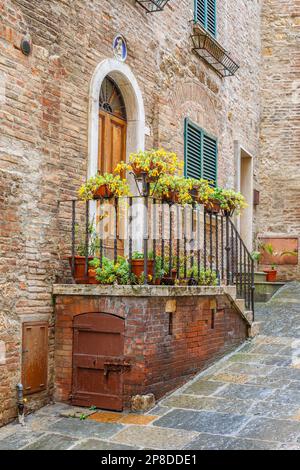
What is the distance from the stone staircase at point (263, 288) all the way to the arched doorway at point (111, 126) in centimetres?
468

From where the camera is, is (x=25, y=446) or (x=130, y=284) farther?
(x=130, y=284)

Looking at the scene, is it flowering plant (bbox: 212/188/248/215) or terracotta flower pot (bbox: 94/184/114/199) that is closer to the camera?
terracotta flower pot (bbox: 94/184/114/199)

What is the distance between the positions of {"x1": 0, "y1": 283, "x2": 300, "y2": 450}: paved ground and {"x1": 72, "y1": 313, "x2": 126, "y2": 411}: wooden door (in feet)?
0.65

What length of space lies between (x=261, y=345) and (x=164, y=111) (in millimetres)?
3738

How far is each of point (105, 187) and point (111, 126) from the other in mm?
1817

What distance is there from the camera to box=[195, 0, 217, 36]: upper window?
10.5m

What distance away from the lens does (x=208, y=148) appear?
10750mm

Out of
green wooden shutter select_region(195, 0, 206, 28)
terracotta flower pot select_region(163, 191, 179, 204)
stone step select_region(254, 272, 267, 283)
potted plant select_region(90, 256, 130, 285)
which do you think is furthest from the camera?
stone step select_region(254, 272, 267, 283)

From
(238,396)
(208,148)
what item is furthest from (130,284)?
(208,148)

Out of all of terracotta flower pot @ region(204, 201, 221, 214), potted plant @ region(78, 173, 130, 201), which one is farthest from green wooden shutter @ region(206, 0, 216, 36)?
potted plant @ region(78, 173, 130, 201)

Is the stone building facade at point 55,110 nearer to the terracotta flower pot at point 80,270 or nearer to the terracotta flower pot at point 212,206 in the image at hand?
the terracotta flower pot at point 80,270

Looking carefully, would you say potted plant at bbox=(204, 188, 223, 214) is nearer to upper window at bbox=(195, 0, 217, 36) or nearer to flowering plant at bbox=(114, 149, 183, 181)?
flowering plant at bbox=(114, 149, 183, 181)

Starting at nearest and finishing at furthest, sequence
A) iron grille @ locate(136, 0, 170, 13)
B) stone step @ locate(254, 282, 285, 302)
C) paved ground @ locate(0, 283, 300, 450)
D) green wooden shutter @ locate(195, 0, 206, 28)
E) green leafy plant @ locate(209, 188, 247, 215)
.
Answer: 1. paved ground @ locate(0, 283, 300, 450)
2. green leafy plant @ locate(209, 188, 247, 215)
3. iron grille @ locate(136, 0, 170, 13)
4. green wooden shutter @ locate(195, 0, 206, 28)
5. stone step @ locate(254, 282, 285, 302)

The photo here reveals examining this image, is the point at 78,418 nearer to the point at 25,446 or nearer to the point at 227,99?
the point at 25,446
